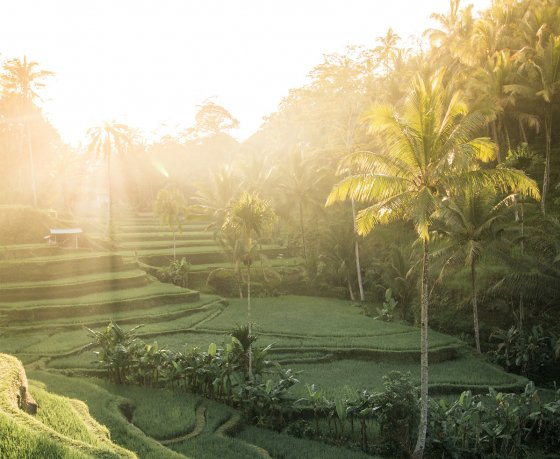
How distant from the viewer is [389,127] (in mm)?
9305

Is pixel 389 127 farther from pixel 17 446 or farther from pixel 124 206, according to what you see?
pixel 124 206

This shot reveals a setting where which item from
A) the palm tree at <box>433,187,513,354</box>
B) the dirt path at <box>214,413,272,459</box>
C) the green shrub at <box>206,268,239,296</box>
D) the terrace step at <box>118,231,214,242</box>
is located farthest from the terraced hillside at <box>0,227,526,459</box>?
the terrace step at <box>118,231,214,242</box>

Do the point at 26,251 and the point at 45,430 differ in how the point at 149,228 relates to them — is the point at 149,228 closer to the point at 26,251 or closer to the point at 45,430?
the point at 26,251

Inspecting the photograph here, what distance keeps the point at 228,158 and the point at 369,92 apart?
21.8 metres

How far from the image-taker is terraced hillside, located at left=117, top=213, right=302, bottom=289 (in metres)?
24.7

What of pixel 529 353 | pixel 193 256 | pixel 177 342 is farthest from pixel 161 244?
pixel 529 353

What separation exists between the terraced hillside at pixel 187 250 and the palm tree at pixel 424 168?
14.7 m

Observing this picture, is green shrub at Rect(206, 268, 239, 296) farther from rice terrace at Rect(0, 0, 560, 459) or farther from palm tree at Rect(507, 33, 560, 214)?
palm tree at Rect(507, 33, 560, 214)

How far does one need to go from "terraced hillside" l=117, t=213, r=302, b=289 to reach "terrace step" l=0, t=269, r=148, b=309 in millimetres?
3958

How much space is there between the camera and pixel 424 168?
9.26 meters

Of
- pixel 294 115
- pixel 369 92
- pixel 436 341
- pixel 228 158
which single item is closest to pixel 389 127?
pixel 436 341

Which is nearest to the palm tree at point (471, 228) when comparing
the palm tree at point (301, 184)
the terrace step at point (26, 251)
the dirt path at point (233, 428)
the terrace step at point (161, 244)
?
the dirt path at point (233, 428)

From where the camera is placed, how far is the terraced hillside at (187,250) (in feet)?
80.9

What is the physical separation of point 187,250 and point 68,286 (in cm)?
925
